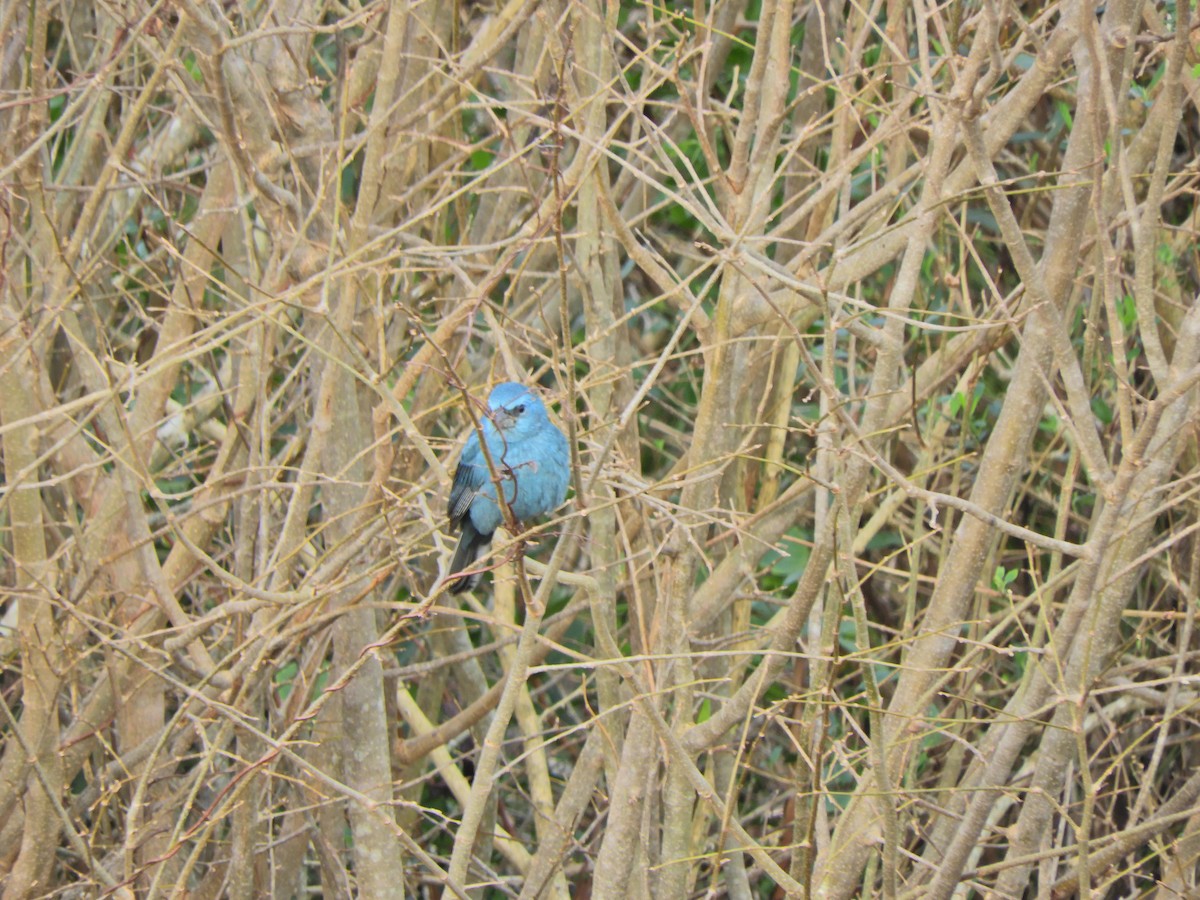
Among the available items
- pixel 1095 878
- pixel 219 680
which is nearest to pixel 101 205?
pixel 219 680

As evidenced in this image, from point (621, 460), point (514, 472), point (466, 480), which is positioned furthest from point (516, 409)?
point (621, 460)

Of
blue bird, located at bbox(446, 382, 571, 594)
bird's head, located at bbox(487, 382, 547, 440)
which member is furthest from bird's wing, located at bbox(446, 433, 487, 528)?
bird's head, located at bbox(487, 382, 547, 440)

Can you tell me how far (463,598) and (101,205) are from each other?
6.62 ft

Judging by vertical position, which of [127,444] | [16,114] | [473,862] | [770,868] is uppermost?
[16,114]

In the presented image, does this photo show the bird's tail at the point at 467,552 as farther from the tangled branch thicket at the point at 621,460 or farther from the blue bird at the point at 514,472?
the tangled branch thicket at the point at 621,460

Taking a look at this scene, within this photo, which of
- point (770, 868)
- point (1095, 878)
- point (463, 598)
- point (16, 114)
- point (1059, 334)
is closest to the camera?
point (1059, 334)

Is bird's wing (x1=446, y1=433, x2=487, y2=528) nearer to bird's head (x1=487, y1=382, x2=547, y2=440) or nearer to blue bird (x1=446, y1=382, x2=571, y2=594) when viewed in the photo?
blue bird (x1=446, y1=382, x2=571, y2=594)

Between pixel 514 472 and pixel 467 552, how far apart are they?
0.43 meters

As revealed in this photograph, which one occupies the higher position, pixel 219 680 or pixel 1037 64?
pixel 1037 64

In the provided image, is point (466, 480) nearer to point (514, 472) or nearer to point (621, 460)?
point (514, 472)

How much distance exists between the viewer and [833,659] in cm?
272

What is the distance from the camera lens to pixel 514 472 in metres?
4.12

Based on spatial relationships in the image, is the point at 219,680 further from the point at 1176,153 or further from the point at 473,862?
the point at 1176,153

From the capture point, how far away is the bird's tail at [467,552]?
417 cm
